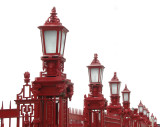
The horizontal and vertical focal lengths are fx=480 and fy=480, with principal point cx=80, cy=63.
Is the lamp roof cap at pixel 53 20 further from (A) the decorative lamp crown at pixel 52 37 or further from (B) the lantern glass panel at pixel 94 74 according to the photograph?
(B) the lantern glass panel at pixel 94 74

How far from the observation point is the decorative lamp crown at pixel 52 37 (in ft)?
32.8

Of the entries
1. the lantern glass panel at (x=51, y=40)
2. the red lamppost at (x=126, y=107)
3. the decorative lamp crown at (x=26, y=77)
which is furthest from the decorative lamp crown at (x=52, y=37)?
the red lamppost at (x=126, y=107)

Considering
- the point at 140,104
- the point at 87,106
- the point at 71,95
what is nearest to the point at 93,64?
the point at 87,106

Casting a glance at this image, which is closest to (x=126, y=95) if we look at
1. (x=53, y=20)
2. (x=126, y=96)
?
(x=126, y=96)

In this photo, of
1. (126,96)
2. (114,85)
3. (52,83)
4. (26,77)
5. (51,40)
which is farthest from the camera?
(126,96)

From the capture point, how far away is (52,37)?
10039mm

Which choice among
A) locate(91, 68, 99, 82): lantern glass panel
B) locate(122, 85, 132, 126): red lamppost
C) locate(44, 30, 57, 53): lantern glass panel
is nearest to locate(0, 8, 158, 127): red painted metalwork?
locate(44, 30, 57, 53): lantern glass panel

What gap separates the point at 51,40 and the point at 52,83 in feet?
2.96

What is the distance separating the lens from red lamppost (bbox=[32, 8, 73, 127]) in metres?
9.84

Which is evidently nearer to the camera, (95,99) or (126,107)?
(95,99)

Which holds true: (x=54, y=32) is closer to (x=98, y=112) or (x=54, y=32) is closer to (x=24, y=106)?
(x=24, y=106)

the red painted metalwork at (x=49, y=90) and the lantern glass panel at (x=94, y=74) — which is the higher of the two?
the lantern glass panel at (x=94, y=74)

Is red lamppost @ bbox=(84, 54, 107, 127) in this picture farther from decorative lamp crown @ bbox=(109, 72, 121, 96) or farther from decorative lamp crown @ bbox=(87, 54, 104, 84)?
decorative lamp crown @ bbox=(109, 72, 121, 96)

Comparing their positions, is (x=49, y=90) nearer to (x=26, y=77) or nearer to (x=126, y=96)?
(x=26, y=77)
